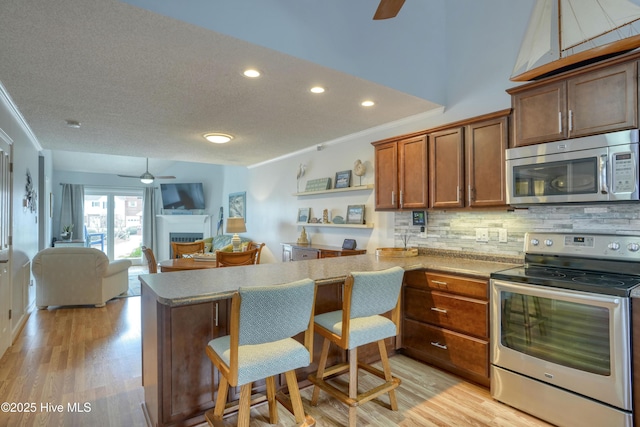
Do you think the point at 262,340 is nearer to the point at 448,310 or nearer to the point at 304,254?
the point at 448,310

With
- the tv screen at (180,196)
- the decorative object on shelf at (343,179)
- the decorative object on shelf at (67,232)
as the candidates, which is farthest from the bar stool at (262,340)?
the decorative object on shelf at (67,232)

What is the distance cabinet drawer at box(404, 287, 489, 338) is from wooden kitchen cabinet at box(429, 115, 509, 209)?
0.79 metres

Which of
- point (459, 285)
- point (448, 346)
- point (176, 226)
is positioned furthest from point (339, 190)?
point (176, 226)

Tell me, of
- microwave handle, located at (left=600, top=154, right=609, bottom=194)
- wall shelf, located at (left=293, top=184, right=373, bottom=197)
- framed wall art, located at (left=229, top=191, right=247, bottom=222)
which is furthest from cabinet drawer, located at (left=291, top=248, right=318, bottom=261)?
microwave handle, located at (left=600, top=154, right=609, bottom=194)

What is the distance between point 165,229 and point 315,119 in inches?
285

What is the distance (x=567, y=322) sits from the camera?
→ 6.56 ft

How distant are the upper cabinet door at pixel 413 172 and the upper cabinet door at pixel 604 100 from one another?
1.17 meters

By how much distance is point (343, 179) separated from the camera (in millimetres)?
4512

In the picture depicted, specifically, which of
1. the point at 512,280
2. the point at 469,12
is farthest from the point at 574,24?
the point at 512,280

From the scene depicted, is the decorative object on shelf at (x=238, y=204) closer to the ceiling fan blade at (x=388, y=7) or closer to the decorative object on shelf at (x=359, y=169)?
the decorative object on shelf at (x=359, y=169)

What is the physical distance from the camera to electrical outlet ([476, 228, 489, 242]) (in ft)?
9.93

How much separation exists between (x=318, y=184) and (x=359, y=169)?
90 cm

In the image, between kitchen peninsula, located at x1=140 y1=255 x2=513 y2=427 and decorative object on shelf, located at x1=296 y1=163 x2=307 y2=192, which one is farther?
decorative object on shelf, located at x1=296 y1=163 x2=307 y2=192

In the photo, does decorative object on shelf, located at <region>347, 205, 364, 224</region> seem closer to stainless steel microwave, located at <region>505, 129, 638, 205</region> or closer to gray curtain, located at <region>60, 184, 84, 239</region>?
stainless steel microwave, located at <region>505, 129, 638, 205</region>
